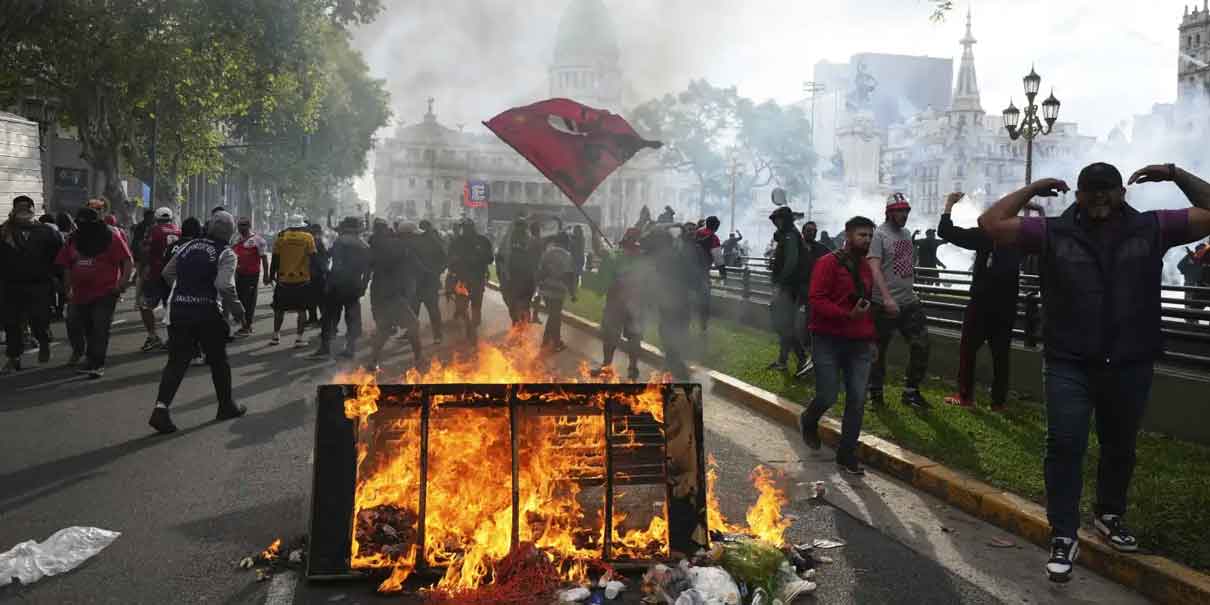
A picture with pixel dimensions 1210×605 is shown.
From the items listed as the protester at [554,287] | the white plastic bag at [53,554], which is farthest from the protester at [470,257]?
the white plastic bag at [53,554]

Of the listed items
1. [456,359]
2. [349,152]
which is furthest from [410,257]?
[349,152]

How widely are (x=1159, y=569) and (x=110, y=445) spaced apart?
20.8 feet

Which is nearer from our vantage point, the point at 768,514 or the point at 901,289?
the point at 768,514

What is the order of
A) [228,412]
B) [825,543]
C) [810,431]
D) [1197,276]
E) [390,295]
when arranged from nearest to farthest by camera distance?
[825,543] < [810,431] < [228,412] < [390,295] < [1197,276]

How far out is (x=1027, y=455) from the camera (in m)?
6.30

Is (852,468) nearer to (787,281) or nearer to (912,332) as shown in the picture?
(912,332)

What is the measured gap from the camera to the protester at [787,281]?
33.0 ft

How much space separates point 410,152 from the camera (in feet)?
399

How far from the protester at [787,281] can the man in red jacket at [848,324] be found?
3.68 m

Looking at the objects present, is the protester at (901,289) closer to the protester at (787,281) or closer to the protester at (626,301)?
the protester at (787,281)

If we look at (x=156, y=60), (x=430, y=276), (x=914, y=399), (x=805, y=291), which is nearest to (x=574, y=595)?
(x=914, y=399)

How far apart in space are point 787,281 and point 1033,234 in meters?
5.93

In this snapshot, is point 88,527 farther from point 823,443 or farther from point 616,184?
point 616,184

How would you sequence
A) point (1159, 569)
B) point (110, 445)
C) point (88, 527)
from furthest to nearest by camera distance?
point (110, 445)
point (88, 527)
point (1159, 569)
